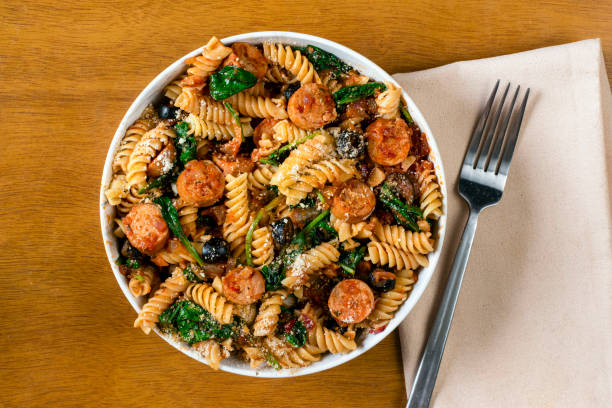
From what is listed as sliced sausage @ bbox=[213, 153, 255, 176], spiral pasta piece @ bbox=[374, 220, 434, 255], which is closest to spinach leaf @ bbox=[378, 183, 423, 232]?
spiral pasta piece @ bbox=[374, 220, 434, 255]


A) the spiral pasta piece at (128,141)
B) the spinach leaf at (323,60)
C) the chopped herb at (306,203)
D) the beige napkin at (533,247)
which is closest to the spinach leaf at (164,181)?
the spiral pasta piece at (128,141)

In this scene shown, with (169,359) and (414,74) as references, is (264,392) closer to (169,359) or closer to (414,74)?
(169,359)

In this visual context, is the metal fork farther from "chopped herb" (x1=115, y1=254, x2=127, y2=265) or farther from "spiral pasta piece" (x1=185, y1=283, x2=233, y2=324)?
"chopped herb" (x1=115, y1=254, x2=127, y2=265)

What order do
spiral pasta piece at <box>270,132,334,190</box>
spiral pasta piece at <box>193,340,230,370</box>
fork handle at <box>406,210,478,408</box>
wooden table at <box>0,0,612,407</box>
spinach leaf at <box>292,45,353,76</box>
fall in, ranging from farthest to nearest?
wooden table at <box>0,0,612,407</box> → fork handle at <box>406,210,478,408</box> → spinach leaf at <box>292,45,353,76</box> → spiral pasta piece at <box>193,340,230,370</box> → spiral pasta piece at <box>270,132,334,190</box>

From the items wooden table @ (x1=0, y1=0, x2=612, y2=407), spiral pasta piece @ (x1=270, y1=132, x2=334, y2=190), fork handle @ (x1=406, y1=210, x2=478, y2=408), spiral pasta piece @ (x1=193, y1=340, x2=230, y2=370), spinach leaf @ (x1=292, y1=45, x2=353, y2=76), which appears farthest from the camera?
wooden table @ (x1=0, y1=0, x2=612, y2=407)

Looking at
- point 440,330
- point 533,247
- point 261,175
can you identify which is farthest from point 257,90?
point 533,247

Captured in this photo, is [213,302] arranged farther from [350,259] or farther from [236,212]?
[350,259]

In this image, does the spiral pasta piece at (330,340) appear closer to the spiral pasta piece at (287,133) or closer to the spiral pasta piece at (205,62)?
the spiral pasta piece at (287,133)
